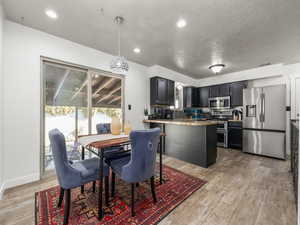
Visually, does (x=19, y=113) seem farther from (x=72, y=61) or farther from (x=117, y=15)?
(x=117, y=15)

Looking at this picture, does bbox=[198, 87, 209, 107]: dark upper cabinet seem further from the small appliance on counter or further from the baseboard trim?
the baseboard trim

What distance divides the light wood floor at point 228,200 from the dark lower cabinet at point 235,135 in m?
1.42

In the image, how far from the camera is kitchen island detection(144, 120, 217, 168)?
111 inches

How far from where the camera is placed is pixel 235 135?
425 cm

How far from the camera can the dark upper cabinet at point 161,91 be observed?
159 inches

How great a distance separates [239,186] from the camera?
2096mm

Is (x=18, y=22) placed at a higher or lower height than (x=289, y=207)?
higher

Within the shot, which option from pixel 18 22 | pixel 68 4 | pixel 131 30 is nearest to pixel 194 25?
pixel 131 30

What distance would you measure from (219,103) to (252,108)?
1286 mm

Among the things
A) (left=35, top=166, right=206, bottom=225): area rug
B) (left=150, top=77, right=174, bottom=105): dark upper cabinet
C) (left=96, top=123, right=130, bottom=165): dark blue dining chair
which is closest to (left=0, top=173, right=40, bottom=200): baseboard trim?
(left=35, top=166, right=206, bottom=225): area rug

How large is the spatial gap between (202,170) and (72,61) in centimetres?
355

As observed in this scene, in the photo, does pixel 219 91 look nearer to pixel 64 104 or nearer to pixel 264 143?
pixel 264 143

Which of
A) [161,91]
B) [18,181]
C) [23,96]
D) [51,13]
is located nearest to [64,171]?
[18,181]

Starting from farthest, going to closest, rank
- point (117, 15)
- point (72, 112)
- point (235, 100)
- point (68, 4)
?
point (235, 100), point (72, 112), point (117, 15), point (68, 4)
